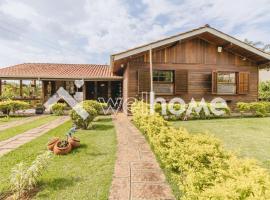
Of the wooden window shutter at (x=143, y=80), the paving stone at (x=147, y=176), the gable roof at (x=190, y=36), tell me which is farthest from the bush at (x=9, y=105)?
the paving stone at (x=147, y=176)

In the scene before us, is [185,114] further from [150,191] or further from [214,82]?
[150,191]

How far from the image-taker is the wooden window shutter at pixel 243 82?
13.9 metres

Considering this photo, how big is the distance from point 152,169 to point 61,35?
68.9ft

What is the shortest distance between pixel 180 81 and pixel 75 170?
10265 millimetres

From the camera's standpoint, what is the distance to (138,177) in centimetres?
376

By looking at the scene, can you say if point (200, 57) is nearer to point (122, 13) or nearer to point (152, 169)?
point (122, 13)

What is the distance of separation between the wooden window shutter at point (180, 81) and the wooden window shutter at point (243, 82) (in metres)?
3.57

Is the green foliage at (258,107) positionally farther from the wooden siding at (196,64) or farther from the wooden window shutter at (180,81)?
the wooden window shutter at (180,81)

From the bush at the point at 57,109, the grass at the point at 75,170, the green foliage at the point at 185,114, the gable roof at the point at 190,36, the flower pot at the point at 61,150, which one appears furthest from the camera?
the bush at the point at 57,109

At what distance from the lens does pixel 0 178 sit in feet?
12.4

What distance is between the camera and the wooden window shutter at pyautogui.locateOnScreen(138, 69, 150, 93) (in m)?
12.6

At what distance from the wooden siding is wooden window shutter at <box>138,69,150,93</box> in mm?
211

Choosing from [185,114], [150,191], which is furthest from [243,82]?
[150,191]

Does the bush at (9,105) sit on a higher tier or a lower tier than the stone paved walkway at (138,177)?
higher
